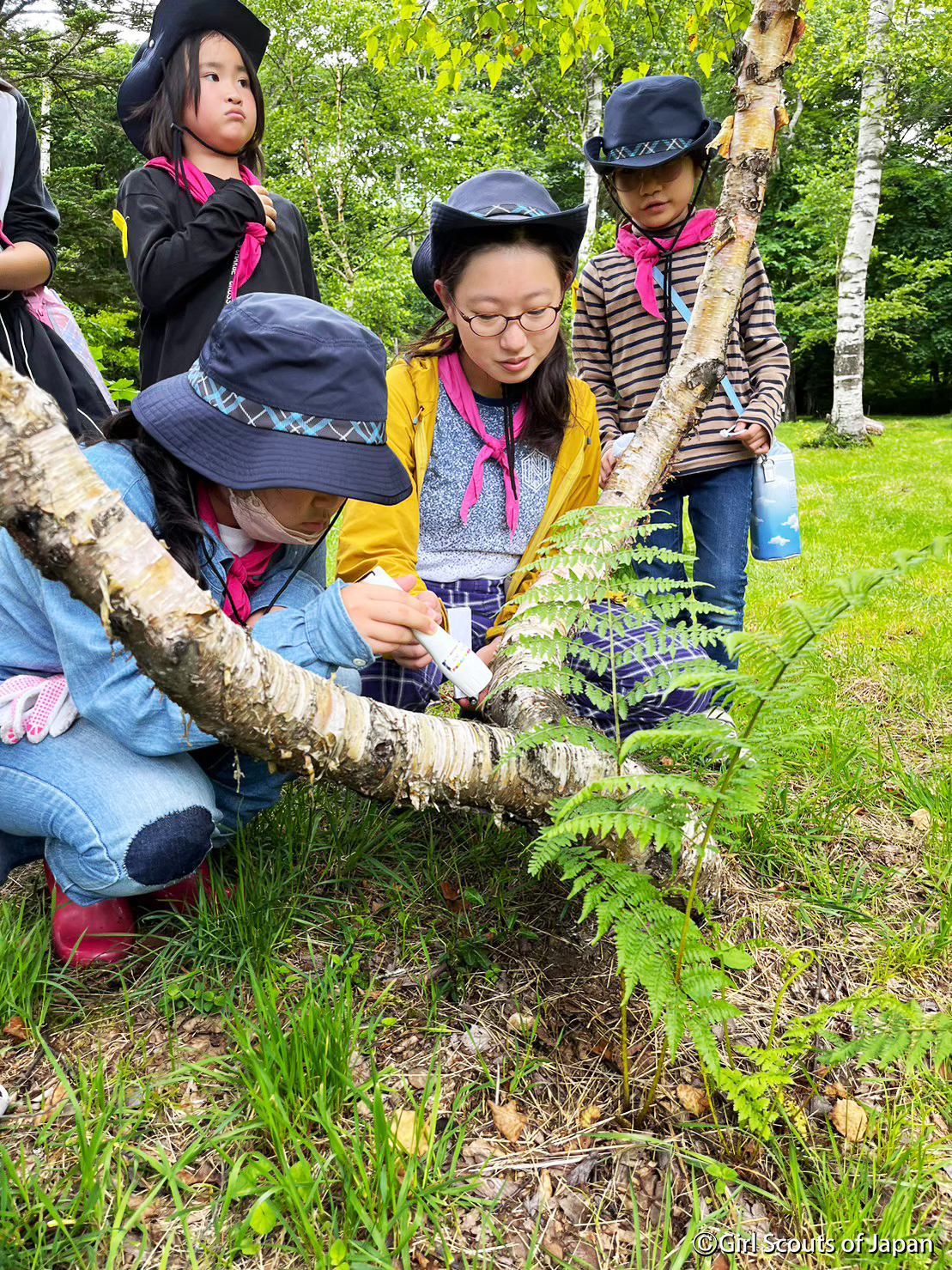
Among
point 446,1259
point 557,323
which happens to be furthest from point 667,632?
point 557,323

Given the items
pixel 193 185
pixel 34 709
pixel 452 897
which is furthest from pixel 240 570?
pixel 193 185

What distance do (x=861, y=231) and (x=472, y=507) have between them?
524 inches

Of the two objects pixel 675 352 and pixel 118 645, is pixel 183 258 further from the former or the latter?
pixel 675 352

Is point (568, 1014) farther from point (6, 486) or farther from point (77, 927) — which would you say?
point (6, 486)

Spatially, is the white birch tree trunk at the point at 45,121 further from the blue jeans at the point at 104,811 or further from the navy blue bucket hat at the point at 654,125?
the blue jeans at the point at 104,811

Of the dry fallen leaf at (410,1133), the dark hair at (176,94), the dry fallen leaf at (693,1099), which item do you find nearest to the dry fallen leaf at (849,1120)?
the dry fallen leaf at (693,1099)

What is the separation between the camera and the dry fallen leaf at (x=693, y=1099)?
1.55 meters

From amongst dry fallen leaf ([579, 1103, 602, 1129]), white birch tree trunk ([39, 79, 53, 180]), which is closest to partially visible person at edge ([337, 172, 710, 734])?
dry fallen leaf ([579, 1103, 602, 1129])

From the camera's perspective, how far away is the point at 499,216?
2256mm

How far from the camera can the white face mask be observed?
1873 millimetres

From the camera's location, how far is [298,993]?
178 cm

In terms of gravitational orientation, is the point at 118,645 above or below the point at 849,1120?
above

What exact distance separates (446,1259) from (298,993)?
649 millimetres

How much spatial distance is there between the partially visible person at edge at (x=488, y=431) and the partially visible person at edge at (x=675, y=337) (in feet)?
1.22
